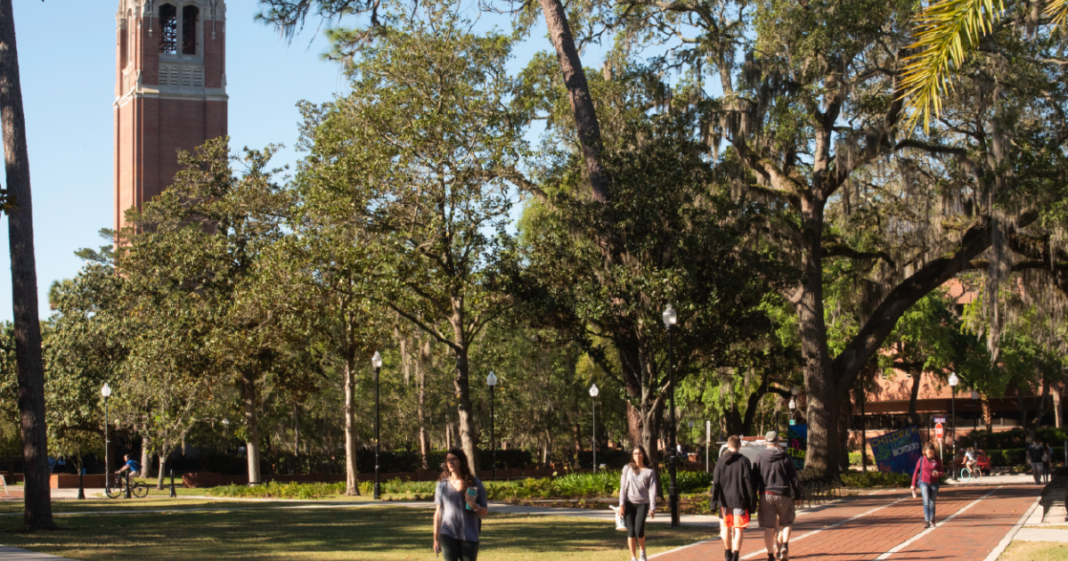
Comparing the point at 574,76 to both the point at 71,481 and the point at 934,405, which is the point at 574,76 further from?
the point at 934,405

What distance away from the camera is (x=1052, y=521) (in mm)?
16266

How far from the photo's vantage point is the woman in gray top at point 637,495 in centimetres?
1084

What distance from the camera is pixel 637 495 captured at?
35.7ft

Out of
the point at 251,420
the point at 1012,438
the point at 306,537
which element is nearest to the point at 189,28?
the point at 251,420

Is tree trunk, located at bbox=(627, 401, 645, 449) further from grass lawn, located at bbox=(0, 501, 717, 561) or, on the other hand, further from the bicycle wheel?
the bicycle wheel

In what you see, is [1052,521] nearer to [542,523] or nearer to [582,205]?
[542,523]

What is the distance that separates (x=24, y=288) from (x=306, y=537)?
6917 mm

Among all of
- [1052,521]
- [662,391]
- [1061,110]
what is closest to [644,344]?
Answer: [662,391]

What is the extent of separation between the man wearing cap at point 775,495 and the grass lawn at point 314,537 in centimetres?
215

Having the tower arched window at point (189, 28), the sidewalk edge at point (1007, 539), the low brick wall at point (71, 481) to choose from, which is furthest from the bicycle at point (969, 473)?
the tower arched window at point (189, 28)

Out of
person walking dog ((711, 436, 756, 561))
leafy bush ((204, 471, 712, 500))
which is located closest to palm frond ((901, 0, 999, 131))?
person walking dog ((711, 436, 756, 561))

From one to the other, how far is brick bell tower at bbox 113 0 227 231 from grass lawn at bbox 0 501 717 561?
51.4 meters

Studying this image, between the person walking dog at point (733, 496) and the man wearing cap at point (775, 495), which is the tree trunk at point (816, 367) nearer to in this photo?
the man wearing cap at point (775, 495)

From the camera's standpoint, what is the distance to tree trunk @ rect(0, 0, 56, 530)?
1628cm
